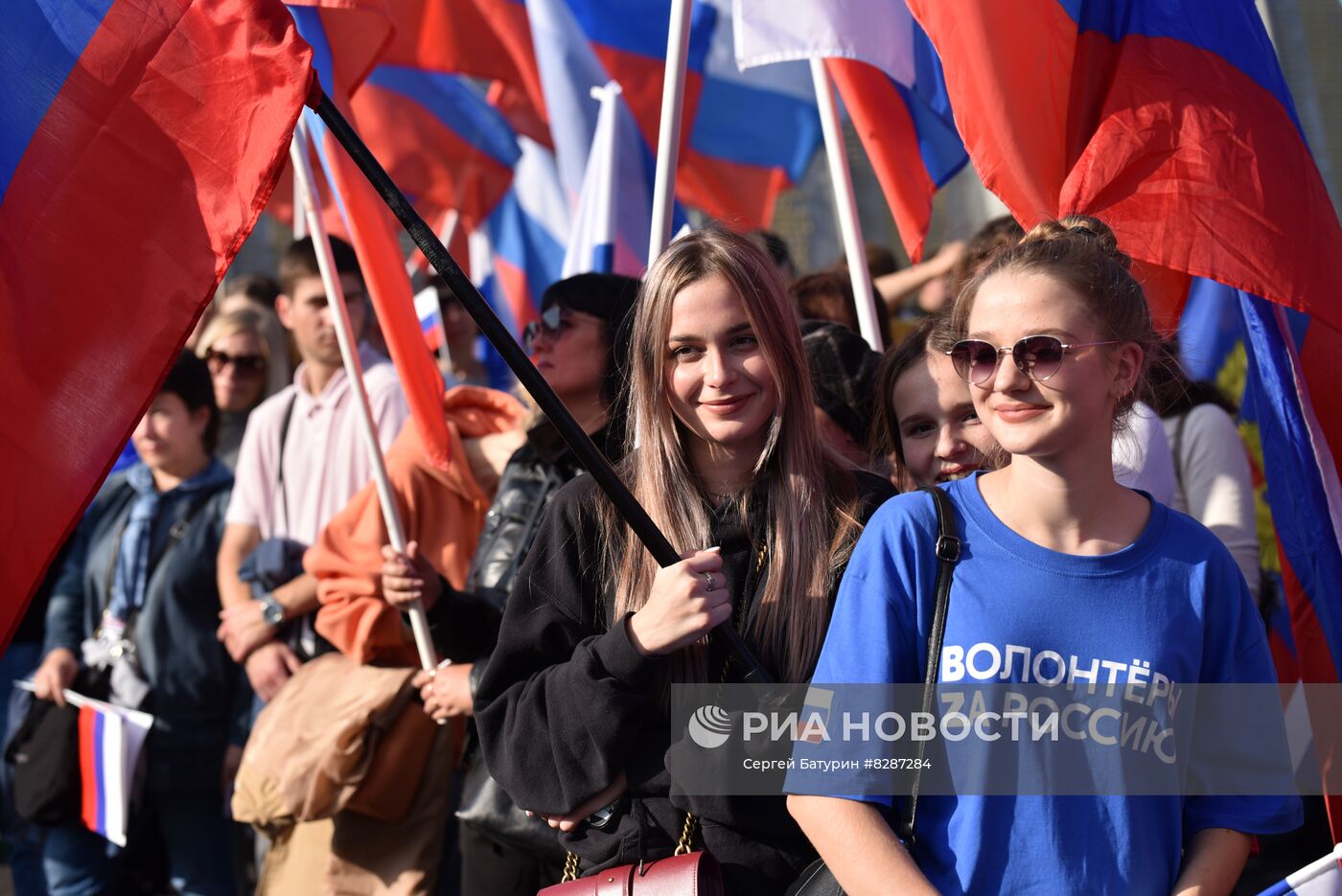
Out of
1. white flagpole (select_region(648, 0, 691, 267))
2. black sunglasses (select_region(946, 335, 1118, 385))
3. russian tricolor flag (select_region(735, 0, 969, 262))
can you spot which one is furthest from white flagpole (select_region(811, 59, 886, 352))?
black sunglasses (select_region(946, 335, 1118, 385))

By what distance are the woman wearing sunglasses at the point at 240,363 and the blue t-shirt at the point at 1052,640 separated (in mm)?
4200

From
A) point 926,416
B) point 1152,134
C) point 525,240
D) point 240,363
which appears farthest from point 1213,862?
point 525,240

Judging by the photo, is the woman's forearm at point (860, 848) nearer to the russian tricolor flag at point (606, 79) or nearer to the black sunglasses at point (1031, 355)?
the black sunglasses at point (1031, 355)

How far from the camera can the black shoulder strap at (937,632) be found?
7.06 ft

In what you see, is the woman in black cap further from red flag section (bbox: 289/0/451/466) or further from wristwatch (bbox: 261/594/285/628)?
wristwatch (bbox: 261/594/285/628)

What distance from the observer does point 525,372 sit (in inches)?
99.3

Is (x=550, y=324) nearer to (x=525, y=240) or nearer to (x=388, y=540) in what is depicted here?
(x=388, y=540)

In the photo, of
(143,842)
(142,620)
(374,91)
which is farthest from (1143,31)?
(374,91)

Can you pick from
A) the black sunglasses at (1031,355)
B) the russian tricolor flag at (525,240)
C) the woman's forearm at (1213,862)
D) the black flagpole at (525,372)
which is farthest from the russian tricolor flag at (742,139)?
the woman's forearm at (1213,862)

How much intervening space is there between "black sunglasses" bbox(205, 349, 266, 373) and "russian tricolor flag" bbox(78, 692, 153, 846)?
61.9 inches

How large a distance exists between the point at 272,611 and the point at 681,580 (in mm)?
2723

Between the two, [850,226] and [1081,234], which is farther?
Answer: [850,226]

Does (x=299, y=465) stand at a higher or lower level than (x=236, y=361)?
lower

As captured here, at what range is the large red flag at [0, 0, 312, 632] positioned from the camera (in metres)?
2.56
